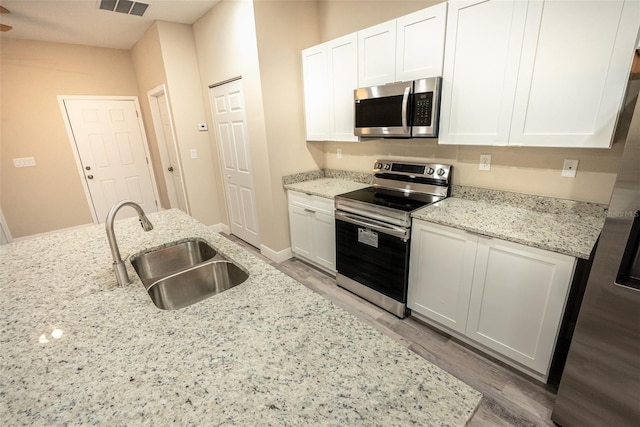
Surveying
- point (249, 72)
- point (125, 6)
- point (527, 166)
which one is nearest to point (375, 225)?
point (527, 166)

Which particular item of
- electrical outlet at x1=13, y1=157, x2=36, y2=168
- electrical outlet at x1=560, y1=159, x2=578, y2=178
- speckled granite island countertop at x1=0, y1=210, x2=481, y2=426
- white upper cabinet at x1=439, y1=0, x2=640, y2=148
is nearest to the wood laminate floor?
speckled granite island countertop at x1=0, y1=210, x2=481, y2=426

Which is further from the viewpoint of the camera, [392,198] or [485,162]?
[392,198]

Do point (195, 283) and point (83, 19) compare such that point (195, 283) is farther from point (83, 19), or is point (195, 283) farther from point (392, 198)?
point (83, 19)

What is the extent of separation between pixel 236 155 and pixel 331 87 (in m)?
1.47

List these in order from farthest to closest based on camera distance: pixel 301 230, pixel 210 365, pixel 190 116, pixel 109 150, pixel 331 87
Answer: pixel 109 150 < pixel 190 116 < pixel 301 230 < pixel 331 87 < pixel 210 365

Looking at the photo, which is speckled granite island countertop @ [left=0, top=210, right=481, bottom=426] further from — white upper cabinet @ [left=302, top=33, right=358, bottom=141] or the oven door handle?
white upper cabinet @ [left=302, top=33, right=358, bottom=141]

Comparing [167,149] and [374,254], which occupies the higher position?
[167,149]

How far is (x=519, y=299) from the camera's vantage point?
1620mm

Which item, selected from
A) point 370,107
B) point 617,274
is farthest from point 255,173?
point 617,274

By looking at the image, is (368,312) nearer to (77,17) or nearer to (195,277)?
(195,277)

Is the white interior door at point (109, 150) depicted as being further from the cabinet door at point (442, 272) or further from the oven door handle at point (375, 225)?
the cabinet door at point (442, 272)

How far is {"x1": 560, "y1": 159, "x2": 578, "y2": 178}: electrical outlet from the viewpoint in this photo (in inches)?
68.9

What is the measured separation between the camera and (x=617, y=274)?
3.79ft

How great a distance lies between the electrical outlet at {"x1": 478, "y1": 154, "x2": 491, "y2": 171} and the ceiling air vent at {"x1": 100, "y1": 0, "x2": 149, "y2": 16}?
11.5 ft
